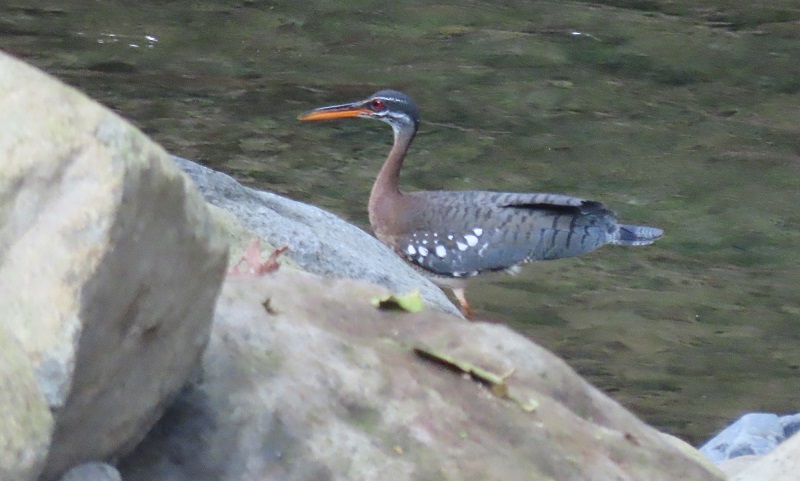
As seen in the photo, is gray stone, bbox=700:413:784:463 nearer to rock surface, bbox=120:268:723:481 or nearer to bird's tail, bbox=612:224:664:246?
bird's tail, bbox=612:224:664:246

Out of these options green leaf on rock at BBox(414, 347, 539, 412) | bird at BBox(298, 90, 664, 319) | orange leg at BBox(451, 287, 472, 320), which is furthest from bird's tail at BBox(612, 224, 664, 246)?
green leaf on rock at BBox(414, 347, 539, 412)

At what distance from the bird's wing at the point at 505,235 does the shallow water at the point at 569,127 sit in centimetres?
58

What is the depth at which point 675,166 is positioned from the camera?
10914 mm

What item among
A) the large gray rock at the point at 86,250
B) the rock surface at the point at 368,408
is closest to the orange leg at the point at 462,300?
the rock surface at the point at 368,408

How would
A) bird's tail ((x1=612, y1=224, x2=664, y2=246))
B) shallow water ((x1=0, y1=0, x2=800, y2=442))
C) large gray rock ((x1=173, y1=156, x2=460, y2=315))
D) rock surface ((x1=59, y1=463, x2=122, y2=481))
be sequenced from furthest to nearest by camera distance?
shallow water ((x1=0, y1=0, x2=800, y2=442)), bird's tail ((x1=612, y1=224, x2=664, y2=246)), large gray rock ((x1=173, y1=156, x2=460, y2=315)), rock surface ((x1=59, y1=463, x2=122, y2=481))

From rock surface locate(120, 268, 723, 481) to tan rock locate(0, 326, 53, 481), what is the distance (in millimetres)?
573

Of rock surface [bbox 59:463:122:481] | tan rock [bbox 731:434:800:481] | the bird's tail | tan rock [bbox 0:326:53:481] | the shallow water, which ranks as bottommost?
the shallow water

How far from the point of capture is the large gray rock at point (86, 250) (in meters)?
2.41

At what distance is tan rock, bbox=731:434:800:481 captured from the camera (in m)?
3.71

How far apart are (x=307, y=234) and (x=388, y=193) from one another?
223 centimetres

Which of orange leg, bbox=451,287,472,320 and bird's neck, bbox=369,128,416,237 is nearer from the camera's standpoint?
orange leg, bbox=451,287,472,320

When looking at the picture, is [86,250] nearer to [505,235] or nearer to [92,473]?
[92,473]

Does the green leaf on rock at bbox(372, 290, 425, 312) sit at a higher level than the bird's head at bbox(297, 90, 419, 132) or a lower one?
higher

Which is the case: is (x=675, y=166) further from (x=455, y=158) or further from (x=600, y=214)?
(x=600, y=214)
